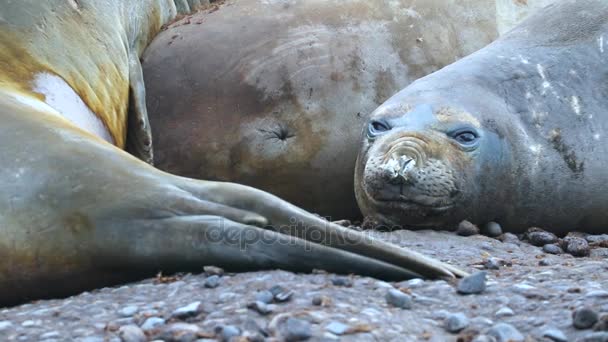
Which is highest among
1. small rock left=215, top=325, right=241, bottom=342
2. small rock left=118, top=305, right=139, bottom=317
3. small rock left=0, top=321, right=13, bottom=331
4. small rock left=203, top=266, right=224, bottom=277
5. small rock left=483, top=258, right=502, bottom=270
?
small rock left=203, top=266, right=224, bottom=277

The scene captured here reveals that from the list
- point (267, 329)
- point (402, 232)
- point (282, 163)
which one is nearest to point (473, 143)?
point (402, 232)

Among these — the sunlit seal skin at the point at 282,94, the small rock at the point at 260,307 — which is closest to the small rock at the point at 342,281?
the small rock at the point at 260,307

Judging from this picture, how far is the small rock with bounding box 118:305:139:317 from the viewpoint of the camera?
270cm

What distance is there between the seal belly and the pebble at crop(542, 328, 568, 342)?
182cm

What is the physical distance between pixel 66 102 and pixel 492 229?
1.85 meters

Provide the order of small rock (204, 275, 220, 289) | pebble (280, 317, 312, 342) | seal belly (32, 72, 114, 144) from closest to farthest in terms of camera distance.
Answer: pebble (280, 317, 312, 342), small rock (204, 275, 220, 289), seal belly (32, 72, 114, 144)

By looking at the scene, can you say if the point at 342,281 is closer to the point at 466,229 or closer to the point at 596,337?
the point at 596,337

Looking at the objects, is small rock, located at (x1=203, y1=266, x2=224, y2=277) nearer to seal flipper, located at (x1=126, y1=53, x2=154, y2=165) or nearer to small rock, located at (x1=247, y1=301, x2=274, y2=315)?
small rock, located at (x1=247, y1=301, x2=274, y2=315)

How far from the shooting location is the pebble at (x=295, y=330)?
7.98 ft

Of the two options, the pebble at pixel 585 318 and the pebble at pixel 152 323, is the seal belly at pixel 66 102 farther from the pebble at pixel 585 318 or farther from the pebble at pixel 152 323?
the pebble at pixel 585 318

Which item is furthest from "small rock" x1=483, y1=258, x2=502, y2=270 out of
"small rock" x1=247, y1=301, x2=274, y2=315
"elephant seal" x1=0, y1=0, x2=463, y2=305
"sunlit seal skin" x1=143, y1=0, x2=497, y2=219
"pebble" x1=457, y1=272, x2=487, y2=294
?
"sunlit seal skin" x1=143, y1=0, x2=497, y2=219

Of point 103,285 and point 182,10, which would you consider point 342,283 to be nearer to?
point 103,285

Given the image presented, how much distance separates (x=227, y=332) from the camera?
8.09 ft

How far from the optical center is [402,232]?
445 cm
